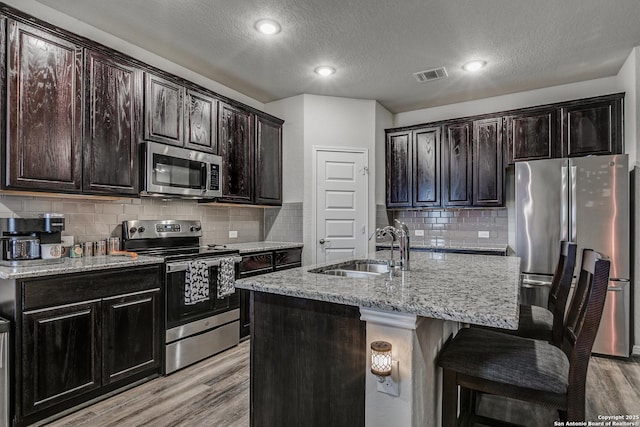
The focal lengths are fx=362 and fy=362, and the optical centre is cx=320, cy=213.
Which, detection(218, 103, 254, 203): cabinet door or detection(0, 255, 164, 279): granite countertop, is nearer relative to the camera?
detection(0, 255, 164, 279): granite countertop

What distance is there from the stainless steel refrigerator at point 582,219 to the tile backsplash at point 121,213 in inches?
122

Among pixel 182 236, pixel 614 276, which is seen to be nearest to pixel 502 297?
pixel 614 276

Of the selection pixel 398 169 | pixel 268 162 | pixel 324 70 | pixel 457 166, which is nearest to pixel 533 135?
pixel 457 166

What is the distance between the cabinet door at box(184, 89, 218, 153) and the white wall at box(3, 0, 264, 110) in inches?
18.2

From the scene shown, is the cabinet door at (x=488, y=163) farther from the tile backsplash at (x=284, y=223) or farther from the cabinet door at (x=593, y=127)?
the tile backsplash at (x=284, y=223)

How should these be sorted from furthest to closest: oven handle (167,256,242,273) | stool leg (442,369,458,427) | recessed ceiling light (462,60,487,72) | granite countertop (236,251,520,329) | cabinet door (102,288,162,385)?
1. recessed ceiling light (462,60,487,72)
2. oven handle (167,256,242,273)
3. cabinet door (102,288,162,385)
4. stool leg (442,369,458,427)
5. granite countertop (236,251,520,329)

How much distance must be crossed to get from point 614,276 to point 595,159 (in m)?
1.06

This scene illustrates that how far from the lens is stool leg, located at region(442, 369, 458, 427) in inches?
59.7

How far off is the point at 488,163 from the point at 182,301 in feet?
11.7

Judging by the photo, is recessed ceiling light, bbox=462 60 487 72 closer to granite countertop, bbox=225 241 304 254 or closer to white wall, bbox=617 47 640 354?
white wall, bbox=617 47 640 354

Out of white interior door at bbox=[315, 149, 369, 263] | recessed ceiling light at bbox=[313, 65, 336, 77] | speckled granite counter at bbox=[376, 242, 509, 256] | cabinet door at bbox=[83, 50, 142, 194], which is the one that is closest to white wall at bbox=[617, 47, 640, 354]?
speckled granite counter at bbox=[376, 242, 509, 256]

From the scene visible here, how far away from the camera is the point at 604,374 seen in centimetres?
286

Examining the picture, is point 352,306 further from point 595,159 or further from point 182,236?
point 595,159

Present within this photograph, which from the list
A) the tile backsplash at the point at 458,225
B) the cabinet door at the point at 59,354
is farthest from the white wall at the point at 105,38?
the tile backsplash at the point at 458,225
